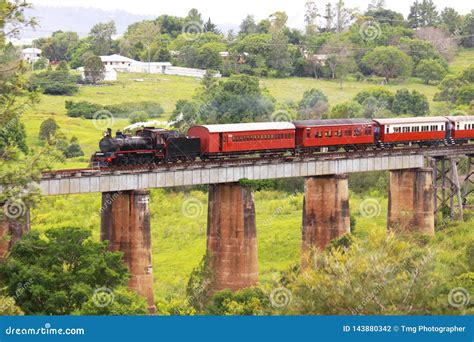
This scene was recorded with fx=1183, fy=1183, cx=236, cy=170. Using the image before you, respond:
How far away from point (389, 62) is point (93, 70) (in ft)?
147

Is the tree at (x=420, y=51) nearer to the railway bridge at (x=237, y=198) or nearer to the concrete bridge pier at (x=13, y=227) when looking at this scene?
the railway bridge at (x=237, y=198)

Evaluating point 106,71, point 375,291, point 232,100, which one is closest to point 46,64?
point 106,71

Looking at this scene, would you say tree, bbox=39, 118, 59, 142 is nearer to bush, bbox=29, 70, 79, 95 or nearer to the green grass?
the green grass

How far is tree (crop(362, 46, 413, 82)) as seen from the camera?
173m

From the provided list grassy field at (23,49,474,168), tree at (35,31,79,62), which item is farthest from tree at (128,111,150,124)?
tree at (35,31,79,62)

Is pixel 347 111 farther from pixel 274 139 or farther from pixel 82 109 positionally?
pixel 274 139

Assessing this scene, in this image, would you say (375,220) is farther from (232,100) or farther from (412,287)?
(412,287)

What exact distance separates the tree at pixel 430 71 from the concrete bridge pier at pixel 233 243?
112 metres

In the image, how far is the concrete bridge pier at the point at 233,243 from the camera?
63625mm

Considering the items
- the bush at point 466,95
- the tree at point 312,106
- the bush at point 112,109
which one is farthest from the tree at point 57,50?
the bush at point 466,95

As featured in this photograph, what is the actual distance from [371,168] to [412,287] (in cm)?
3533

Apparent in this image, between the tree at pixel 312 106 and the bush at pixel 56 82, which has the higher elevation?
the bush at pixel 56 82

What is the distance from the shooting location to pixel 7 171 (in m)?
42.2

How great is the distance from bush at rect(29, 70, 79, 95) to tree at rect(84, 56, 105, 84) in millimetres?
6346
